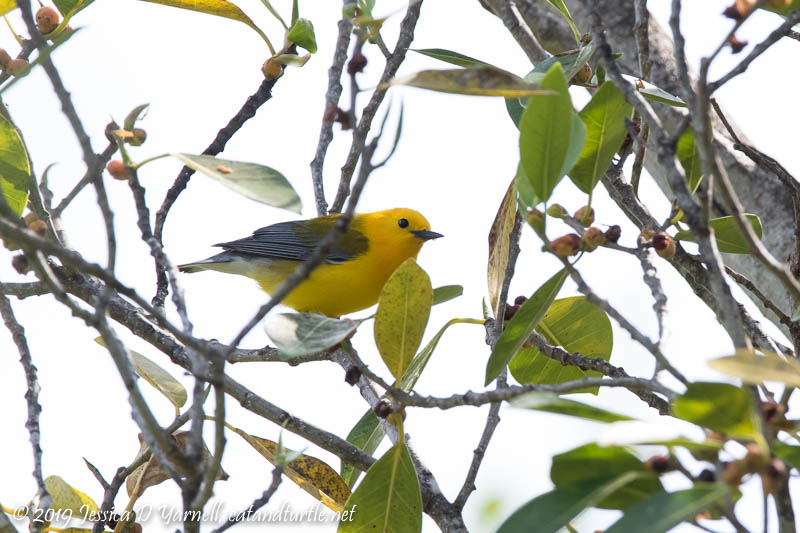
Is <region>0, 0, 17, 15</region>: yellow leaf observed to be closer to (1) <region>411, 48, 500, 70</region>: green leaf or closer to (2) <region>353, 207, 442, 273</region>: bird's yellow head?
(1) <region>411, 48, 500, 70</region>: green leaf

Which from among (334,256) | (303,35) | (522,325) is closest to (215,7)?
(303,35)

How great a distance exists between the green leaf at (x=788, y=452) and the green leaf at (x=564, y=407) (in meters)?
0.26

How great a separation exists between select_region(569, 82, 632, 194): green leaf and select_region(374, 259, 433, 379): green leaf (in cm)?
56

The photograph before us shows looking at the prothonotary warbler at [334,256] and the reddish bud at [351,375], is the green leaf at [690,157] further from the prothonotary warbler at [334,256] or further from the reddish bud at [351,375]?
the prothonotary warbler at [334,256]

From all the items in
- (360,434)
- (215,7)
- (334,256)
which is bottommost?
(360,434)

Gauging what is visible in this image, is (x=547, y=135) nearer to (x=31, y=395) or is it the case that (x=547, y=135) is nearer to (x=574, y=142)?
(x=574, y=142)

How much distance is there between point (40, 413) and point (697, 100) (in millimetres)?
1914

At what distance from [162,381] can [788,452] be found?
233 centimetres

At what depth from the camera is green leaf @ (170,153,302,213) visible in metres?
1.85

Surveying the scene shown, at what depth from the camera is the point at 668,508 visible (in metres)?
1.39

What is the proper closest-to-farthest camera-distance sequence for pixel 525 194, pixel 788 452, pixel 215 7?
pixel 788 452
pixel 525 194
pixel 215 7

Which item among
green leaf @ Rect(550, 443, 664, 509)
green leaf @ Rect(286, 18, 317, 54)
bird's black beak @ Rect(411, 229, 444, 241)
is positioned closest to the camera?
green leaf @ Rect(550, 443, 664, 509)

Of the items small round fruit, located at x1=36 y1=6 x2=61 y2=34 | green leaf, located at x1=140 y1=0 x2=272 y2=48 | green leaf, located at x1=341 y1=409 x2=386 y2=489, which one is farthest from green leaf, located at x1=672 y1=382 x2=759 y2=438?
small round fruit, located at x1=36 y1=6 x2=61 y2=34

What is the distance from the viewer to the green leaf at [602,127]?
2203mm
